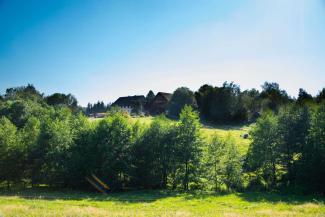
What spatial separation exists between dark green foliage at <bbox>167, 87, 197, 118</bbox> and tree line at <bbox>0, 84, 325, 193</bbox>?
54.1 m

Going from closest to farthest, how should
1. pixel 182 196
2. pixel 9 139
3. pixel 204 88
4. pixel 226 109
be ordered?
1. pixel 182 196
2. pixel 9 139
3. pixel 226 109
4. pixel 204 88

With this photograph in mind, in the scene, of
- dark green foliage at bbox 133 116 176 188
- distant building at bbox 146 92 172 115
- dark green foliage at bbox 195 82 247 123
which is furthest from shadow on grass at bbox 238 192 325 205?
distant building at bbox 146 92 172 115

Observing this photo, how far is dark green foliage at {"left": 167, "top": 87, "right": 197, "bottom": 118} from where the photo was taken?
91438 millimetres

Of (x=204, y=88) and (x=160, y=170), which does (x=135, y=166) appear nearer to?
(x=160, y=170)

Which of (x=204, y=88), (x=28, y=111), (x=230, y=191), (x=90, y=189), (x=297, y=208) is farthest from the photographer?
(x=204, y=88)

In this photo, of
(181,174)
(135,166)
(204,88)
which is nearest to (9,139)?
(135,166)

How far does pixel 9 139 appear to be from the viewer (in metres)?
36.8

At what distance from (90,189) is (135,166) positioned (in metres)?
7.02

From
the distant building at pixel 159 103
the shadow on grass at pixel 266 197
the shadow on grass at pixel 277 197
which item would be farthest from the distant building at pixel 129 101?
the shadow on grass at pixel 277 197

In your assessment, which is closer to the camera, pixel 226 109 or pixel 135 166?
pixel 135 166

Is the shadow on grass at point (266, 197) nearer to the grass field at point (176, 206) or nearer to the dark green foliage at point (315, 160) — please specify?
the grass field at point (176, 206)

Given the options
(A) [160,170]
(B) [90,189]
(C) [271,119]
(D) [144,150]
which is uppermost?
(C) [271,119]

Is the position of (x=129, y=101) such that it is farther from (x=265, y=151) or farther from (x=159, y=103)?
(x=265, y=151)

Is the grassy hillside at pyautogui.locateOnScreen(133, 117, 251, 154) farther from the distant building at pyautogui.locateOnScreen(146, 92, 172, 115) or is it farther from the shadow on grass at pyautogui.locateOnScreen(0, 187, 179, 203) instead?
the distant building at pyautogui.locateOnScreen(146, 92, 172, 115)
